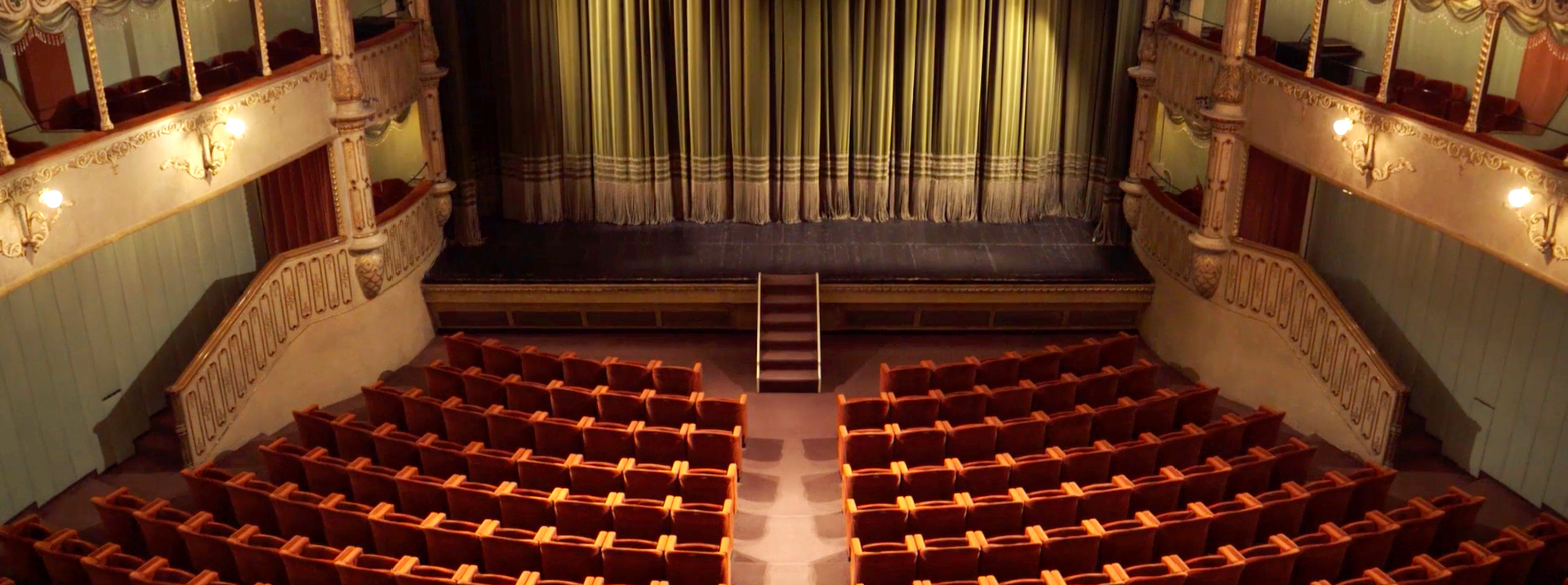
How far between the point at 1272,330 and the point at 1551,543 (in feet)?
9.19

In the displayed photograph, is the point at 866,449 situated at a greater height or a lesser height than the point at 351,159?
lesser

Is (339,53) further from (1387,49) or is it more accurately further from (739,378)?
(1387,49)

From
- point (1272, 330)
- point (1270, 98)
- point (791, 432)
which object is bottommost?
point (791, 432)

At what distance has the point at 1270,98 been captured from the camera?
880 centimetres

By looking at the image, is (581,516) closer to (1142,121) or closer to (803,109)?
(803,109)

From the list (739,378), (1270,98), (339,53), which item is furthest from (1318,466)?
(339,53)

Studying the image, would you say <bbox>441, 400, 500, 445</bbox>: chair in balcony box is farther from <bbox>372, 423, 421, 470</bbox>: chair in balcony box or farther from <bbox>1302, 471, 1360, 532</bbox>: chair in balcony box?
<bbox>1302, 471, 1360, 532</bbox>: chair in balcony box

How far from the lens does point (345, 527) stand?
6.99 metres

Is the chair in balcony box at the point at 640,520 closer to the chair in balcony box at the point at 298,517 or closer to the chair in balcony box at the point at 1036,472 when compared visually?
the chair in balcony box at the point at 298,517

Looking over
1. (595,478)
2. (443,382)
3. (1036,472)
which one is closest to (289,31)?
(443,382)

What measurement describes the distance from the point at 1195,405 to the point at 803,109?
16.2ft

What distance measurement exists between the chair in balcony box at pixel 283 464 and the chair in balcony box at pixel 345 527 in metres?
0.80

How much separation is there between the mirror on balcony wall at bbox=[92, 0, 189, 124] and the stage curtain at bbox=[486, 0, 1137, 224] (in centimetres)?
343

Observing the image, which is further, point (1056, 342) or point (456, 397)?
point (1056, 342)
